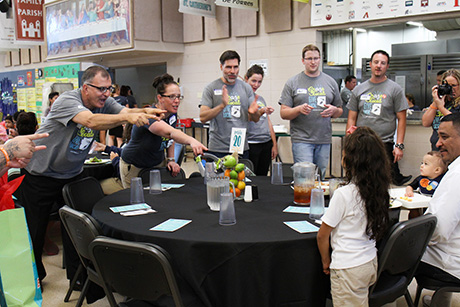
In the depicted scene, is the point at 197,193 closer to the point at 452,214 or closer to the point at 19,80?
the point at 452,214

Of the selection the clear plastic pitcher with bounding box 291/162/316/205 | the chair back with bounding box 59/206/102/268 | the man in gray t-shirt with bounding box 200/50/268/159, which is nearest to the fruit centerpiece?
the clear plastic pitcher with bounding box 291/162/316/205

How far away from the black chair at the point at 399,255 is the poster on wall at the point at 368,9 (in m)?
5.06

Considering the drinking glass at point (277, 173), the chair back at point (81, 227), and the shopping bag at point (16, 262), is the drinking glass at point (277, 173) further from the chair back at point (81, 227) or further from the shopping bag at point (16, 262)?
the shopping bag at point (16, 262)

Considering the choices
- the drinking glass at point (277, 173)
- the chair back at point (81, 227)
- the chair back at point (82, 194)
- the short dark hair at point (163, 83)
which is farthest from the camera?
the short dark hair at point (163, 83)

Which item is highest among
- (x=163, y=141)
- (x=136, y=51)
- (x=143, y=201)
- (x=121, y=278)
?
(x=136, y=51)

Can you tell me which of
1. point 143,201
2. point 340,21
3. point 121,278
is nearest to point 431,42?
point 340,21

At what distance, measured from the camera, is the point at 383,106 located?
14.6 feet

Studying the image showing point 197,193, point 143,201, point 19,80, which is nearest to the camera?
point 143,201

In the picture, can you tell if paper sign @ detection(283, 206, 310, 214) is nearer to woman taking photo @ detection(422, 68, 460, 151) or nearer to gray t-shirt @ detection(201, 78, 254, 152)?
gray t-shirt @ detection(201, 78, 254, 152)

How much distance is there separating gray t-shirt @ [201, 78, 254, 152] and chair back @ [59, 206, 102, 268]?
2.16 metres

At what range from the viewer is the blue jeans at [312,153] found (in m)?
4.46

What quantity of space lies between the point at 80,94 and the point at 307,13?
548 cm

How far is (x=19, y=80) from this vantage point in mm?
16312

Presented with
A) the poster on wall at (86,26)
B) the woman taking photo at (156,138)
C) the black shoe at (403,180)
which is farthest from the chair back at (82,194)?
the poster on wall at (86,26)
